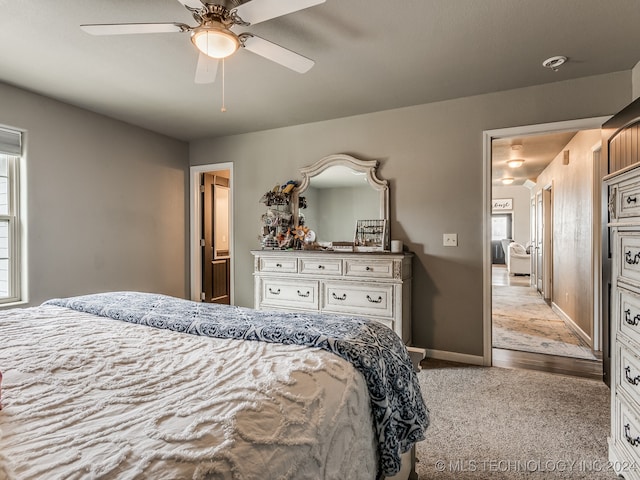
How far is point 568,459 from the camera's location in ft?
5.88

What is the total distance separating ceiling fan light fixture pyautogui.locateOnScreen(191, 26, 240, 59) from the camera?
1.80m

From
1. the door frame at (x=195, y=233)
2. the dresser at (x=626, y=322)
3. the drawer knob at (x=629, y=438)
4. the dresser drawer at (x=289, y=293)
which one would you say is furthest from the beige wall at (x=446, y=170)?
the door frame at (x=195, y=233)

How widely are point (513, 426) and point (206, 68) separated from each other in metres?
2.80

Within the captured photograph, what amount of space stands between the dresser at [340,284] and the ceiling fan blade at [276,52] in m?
1.68

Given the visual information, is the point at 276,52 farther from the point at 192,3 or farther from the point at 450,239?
the point at 450,239

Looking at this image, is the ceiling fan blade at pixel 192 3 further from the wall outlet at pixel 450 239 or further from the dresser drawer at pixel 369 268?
the wall outlet at pixel 450 239

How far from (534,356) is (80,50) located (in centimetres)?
444

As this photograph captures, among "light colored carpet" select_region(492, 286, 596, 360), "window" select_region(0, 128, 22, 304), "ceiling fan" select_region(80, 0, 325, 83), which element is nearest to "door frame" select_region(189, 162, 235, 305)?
"window" select_region(0, 128, 22, 304)

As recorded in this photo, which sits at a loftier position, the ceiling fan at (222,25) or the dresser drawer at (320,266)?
the ceiling fan at (222,25)

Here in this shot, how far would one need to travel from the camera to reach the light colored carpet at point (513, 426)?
1729 millimetres

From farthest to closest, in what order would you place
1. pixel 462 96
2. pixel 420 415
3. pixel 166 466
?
pixel 462 96, pixel 420 415, pixel 166 466

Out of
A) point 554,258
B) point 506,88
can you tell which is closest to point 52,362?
point 506,88

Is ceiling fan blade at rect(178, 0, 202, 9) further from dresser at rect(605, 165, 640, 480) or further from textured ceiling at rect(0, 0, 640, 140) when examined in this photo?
dresser at rect(605, 165, 640, 480)

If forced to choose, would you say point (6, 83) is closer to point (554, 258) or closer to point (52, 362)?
point (52, 362)
